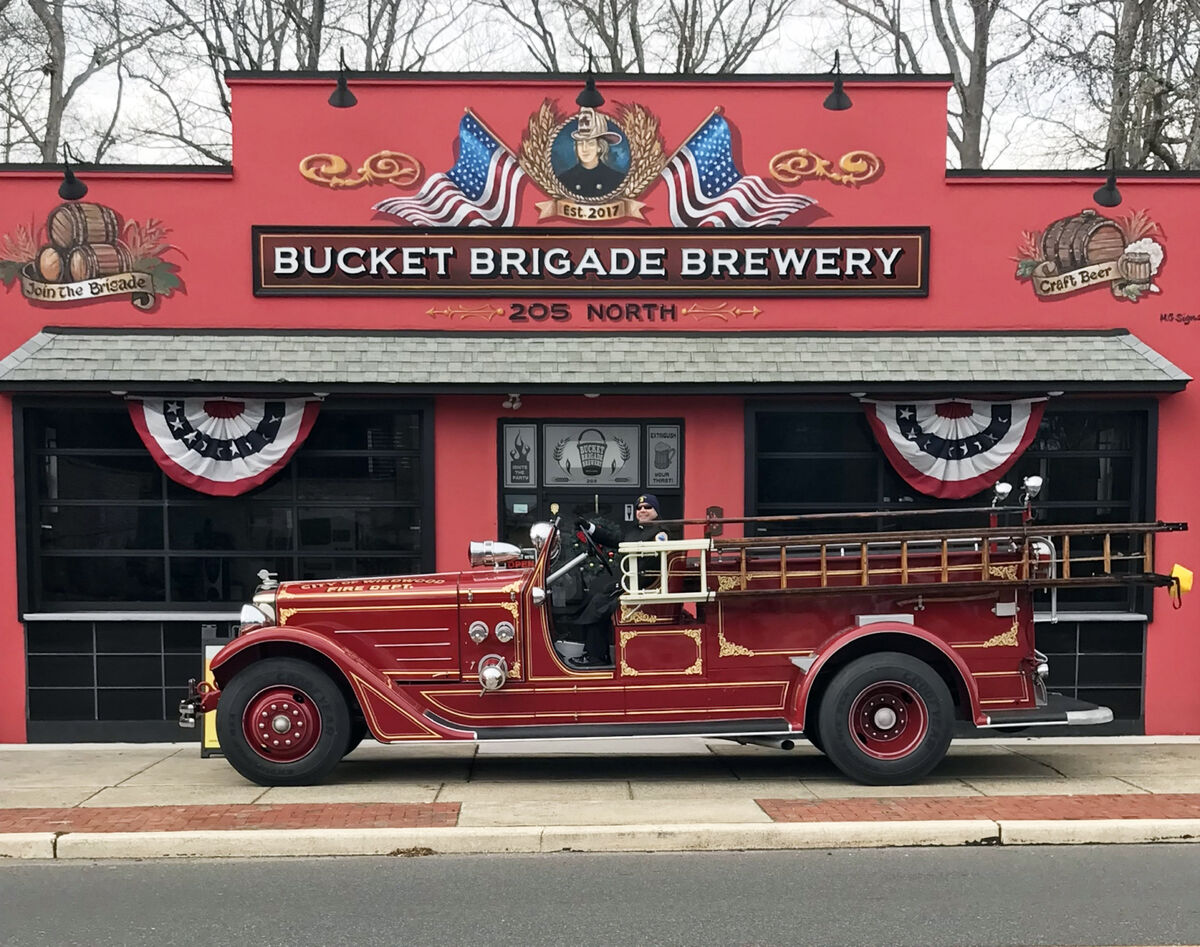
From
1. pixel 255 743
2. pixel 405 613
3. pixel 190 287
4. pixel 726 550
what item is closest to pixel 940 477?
pixel 726 550

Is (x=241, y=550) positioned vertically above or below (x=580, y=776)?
above

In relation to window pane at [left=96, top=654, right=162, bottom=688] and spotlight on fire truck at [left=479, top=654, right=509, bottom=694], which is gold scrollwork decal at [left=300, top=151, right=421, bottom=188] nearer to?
window pane at [left=96, top=654, right=162, bottom=688]

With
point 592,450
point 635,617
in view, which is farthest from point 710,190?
point 635,617

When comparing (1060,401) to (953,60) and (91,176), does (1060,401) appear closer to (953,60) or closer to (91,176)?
(91,176)

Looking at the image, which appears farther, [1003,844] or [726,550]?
[726,550]

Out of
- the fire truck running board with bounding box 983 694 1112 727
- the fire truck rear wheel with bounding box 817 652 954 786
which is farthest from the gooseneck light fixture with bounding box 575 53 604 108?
the fire truck running board with bounding box 983 694 1112 727

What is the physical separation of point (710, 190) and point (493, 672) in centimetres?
493

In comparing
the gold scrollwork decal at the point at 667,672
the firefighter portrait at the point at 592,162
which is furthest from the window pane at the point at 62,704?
the firefighter portrait at the point at 592,162

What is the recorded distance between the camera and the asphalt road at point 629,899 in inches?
200

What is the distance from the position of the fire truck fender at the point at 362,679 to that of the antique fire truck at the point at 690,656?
0.01m

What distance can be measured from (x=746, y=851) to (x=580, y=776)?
196 cm

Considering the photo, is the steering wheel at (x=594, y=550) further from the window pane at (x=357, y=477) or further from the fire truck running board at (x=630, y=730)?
the window pane at (x=357, y=477)

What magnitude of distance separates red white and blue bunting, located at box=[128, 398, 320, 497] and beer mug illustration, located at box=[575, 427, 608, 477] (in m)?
2.28

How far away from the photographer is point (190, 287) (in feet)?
32.8
